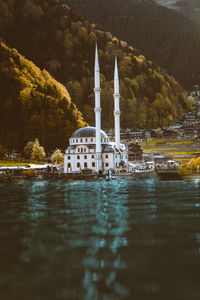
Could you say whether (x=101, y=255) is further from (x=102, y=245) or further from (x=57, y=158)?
(x=57, y=158)

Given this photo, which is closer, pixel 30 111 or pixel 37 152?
pixel 37 152

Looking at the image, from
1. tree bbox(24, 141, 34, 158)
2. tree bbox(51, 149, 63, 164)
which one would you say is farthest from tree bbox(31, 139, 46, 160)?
tree bbox(24, 141, 34, 158)

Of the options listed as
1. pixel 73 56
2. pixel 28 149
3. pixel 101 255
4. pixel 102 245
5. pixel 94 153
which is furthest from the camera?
pixel 73 56

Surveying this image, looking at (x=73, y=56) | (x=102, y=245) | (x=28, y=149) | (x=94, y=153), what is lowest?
(x=102, y=245)

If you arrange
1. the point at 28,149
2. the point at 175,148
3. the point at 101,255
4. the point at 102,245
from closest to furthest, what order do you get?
the point at 101,255, the point at 102,245, the point at 28,149, the point at 175,148

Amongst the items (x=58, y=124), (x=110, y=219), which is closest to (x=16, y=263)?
(x=110, y=219)

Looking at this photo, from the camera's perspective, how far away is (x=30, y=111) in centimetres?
12519

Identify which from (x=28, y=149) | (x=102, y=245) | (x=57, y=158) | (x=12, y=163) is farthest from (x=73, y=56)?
(x=102, y=245)

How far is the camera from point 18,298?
1329cm

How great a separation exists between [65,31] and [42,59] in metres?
16.3

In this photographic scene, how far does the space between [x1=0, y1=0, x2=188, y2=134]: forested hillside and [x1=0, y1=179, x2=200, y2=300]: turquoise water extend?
15678 centimetres

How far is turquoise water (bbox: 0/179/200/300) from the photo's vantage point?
13.9 m

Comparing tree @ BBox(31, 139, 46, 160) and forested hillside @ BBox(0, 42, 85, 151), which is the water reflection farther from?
forested hillside @ BBox(0, 42, 85, 151)

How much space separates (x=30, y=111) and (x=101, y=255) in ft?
362
